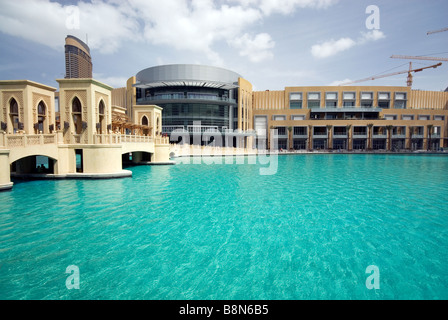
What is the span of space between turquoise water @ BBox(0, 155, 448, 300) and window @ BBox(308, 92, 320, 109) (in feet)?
218

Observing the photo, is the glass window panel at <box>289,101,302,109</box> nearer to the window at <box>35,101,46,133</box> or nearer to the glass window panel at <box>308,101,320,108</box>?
the glass window panel at <box>308,101,320,108</box>

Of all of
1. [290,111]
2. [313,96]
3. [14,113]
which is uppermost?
[313,96]

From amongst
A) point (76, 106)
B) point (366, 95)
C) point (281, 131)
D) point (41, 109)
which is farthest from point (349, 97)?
point (41, 109)

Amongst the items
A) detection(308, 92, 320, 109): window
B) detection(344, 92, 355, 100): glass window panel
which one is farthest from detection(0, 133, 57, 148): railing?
detection(344, 92, 355, 100): glass window panel

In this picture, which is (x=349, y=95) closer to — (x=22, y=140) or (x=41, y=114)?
(x=41, y=114)

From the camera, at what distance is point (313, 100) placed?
74688 millimetres

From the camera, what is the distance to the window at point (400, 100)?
251ft

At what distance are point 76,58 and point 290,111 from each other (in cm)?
7697

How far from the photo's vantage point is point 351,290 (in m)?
5.35

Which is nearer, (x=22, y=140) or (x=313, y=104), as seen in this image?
(x=22, y=140)

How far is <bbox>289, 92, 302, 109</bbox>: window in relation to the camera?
7444 cm

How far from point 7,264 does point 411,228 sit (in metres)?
13.7

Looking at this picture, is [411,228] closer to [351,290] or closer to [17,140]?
[351,290]
